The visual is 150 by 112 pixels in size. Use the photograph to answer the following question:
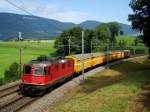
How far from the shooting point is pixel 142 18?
62938mm

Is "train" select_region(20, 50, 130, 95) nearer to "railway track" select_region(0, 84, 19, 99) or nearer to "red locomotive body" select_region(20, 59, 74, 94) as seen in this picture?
"red locomotive body" select_region(20, 59, 74, 94)

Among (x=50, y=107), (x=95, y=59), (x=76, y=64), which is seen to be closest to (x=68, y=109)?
(x=50, y=107)

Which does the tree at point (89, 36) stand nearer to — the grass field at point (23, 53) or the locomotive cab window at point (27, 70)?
the grass field at point (23, 53)

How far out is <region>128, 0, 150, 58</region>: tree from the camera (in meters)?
61.3

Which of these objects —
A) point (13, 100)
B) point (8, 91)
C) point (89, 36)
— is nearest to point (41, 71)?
point (13, 100)

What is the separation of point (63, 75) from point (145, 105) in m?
17.5

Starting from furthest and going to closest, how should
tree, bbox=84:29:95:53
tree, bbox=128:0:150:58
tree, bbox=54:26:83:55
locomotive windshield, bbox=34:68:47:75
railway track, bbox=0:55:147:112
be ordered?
tree, bbox=84:29:95:53 < tree, bbox=54:26:83:55 < tree, bbox=128:0:150:58 < locomotive windshield, bbox=34:68:47:75 < railway track, bbox=0:55:147:112

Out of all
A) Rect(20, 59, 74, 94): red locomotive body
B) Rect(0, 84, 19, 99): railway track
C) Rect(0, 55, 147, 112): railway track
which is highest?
Rect(20, 59, 74, 94): red locomotive body

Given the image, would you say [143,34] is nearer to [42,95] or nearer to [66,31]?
[42,95]

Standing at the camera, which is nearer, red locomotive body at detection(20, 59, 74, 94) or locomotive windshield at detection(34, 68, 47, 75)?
red locomotive body at detection(20, 59, 74, 94)

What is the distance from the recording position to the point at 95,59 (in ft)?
211

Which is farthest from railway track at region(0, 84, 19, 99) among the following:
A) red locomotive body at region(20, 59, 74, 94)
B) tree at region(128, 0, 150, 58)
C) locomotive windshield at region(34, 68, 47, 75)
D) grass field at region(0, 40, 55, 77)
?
grass field at region(0, 40, 55, 77)

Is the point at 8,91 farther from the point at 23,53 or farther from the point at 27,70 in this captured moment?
the point at 23,53

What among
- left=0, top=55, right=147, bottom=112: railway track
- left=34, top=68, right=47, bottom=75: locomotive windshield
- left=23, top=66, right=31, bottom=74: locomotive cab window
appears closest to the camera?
left=0, top=55, right=147, bottom=112: railway track
